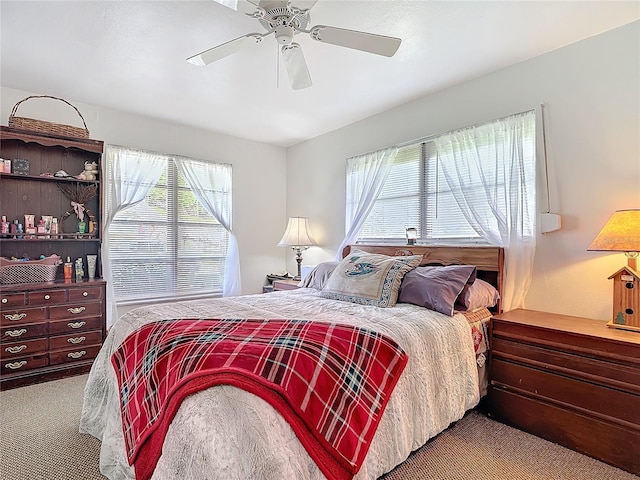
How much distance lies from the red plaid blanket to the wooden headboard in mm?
1365

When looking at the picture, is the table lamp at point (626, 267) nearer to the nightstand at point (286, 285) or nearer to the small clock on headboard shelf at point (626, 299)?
the small clock on headboard shelf at point (626, 299)

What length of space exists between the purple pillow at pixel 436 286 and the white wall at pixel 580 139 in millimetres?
653

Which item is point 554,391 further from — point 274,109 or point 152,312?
point 274,109

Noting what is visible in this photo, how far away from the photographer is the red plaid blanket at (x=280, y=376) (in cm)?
128

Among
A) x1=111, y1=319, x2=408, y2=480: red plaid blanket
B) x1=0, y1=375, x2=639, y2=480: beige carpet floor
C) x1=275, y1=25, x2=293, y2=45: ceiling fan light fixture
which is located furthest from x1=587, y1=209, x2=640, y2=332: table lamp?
x1=275, y1=25, x2=293, y2=45: ceiling fan light fixture

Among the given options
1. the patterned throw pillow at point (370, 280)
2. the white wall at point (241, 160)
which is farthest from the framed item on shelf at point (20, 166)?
the patterned throw pillow at point (370, 280)

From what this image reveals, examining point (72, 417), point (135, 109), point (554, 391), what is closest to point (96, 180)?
point (135, 109)

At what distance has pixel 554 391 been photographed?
210cm

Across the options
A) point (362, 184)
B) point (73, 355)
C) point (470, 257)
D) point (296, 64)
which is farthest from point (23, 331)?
point (470, 257)

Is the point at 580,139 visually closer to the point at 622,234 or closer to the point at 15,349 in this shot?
the point at 622,234

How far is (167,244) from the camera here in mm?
4164

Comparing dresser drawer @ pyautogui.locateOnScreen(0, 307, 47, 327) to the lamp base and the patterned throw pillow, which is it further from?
the lamp base

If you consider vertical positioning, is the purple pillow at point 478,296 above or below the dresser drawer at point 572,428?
above

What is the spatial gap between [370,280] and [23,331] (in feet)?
9.31
